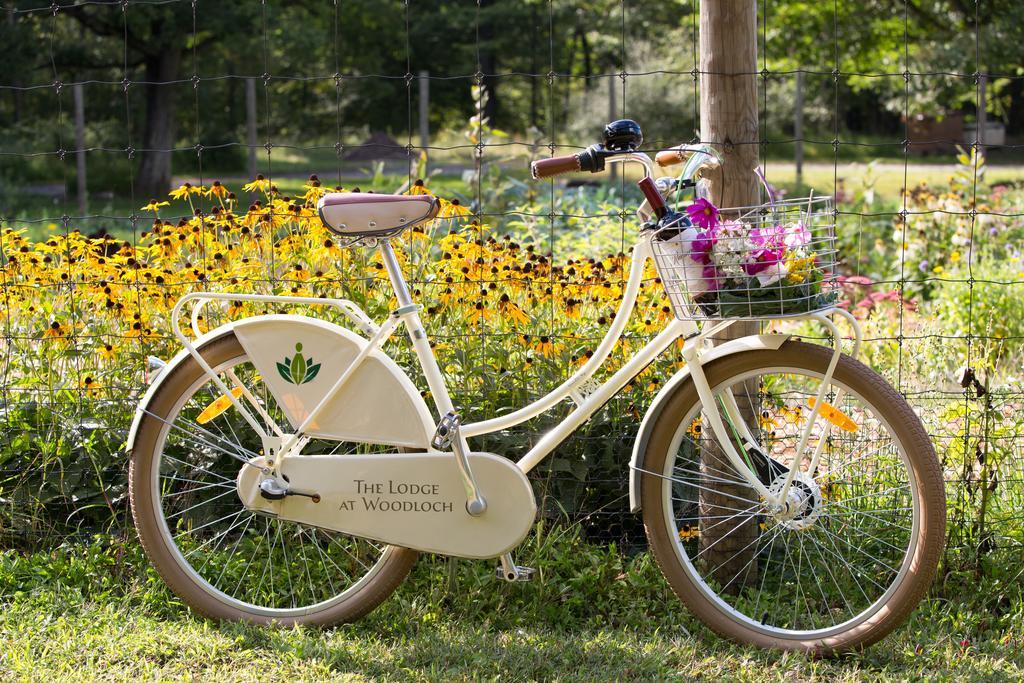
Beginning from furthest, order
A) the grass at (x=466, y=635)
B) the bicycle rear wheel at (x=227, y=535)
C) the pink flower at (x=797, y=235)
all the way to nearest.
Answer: the bicycle rear wheel at (x=227, y=535) < the grass at (x=466, y=635) < the pink flower at (x=797, y=235)

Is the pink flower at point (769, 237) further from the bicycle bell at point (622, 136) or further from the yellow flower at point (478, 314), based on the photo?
the yellow flower at point (478, 314)

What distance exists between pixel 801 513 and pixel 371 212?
137cm

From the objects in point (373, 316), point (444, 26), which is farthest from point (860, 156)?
point (373, 316)

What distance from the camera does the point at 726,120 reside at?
11.4 feet

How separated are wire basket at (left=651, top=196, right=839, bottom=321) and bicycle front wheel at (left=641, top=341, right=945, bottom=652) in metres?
0.24

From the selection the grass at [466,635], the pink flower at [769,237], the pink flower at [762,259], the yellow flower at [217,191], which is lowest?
the grass at [466,635]

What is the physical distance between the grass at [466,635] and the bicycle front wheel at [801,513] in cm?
14

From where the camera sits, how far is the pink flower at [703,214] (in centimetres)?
285

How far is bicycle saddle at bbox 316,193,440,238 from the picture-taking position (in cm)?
305

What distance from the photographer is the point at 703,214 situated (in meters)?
2.86

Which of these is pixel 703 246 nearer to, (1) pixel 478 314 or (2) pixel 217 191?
(1) pixel 478 314

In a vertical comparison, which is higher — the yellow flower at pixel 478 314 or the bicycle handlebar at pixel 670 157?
the bicycle handlebar at pixel 670 157

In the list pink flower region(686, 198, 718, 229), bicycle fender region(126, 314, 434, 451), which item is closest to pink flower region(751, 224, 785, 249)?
pink flower region(686, 198, 718, 229)

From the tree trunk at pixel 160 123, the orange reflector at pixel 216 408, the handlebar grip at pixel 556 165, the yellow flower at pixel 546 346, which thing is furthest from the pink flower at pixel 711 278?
the tree trunk at pixel 160 123
